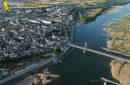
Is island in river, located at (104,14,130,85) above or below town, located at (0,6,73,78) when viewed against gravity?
below

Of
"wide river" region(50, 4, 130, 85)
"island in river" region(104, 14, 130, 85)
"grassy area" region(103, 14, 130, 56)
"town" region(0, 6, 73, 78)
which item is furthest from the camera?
"grassy area" region(103, 14, 130, 56)

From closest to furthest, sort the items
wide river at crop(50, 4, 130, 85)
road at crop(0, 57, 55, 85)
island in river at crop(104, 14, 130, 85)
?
road at crop(0, 57, 55, 85), wide river at crop(50, 4, 130, 85), island in river at crop(104, 14, 130, 85)

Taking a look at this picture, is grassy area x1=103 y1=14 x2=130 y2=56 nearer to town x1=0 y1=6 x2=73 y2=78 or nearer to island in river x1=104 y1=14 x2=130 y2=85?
island in river x1=104 y1=14 x2=130 y2=85

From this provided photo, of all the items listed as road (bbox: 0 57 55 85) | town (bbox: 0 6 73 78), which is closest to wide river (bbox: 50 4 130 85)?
road (bbox: 0 57 55 85)

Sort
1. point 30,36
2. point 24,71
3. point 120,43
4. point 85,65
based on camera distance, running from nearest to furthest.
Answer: point 24,71 < point 85,65 < point 120,43 < point 30,36

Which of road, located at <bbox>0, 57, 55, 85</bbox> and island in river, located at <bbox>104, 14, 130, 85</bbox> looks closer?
road, located at <bbox>0, 57, 55, 85</bbox>

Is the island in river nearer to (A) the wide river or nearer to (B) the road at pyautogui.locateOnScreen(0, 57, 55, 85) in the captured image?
(A) the wide river

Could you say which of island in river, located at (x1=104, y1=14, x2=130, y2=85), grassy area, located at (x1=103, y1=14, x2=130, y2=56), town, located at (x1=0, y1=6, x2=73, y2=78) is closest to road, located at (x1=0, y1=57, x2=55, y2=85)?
town, located at (x1=0, y1=6, x2=73, y2=78)

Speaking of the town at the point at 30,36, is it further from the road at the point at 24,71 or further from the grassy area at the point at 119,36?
the grassy area at the point at 119,36

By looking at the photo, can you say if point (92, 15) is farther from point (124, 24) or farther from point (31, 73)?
point (31, 73)

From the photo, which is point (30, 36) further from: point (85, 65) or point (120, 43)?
point (120, 43)

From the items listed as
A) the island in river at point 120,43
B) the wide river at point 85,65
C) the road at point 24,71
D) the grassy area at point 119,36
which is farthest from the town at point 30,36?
the island in river at point 120,43

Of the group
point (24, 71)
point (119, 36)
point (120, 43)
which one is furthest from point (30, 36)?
point (119, 36)
